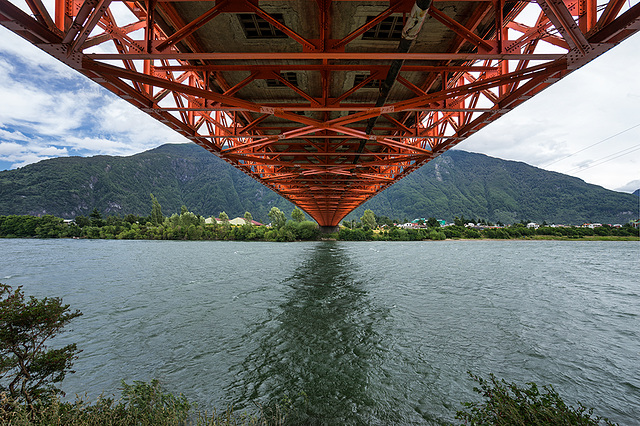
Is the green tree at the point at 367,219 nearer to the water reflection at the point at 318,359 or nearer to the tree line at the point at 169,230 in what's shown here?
the tree line at the point at 169,230

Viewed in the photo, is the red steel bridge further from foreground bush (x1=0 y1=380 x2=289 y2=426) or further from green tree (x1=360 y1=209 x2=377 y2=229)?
green tree (x1=360 y1=209 x2=377 y2=229)

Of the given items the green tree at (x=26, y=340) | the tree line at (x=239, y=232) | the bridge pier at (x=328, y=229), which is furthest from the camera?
the tree line at (x=239, y=232)

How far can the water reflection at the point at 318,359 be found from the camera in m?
6.46

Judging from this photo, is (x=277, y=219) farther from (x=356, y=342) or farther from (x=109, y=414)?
(x=109, y=414)

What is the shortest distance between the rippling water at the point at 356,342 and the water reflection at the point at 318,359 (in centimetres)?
4

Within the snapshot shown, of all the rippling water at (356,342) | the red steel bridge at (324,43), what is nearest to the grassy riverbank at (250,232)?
the rippling water at (356,342)

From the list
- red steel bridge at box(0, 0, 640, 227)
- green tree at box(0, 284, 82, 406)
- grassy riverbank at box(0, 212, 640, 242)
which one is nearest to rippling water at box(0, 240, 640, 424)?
green tree at box(0, 284, 82, 406)

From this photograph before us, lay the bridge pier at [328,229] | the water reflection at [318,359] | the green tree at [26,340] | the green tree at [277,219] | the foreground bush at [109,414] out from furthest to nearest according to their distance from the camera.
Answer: the green tree at [277,219]
the bridge pier at [328,229]
the water reflection at [318,359]
the green tree at [26,340]
the foreground bush at [109,414]

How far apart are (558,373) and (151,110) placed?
14915 millimetres

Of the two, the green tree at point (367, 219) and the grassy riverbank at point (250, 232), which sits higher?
the green tree at point (367, 219)

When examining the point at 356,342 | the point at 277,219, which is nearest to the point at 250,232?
the point at 277,219

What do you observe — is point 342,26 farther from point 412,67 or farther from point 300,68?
point 412,67

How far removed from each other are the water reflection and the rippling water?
0.14 feet

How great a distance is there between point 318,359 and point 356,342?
194 centimetres
